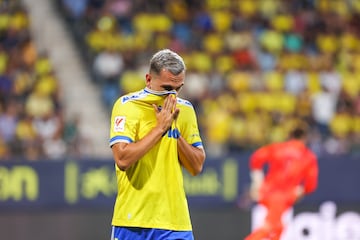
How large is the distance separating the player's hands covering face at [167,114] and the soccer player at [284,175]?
15.3ft

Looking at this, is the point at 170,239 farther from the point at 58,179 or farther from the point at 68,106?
the point at 68,106

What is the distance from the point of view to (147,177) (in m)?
5.22

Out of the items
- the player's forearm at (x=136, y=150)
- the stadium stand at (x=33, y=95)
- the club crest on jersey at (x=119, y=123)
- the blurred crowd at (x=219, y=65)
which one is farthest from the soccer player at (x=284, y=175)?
the blurred crowd at (x=219, y=65)

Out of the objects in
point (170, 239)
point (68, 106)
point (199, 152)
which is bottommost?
point (170, 239)

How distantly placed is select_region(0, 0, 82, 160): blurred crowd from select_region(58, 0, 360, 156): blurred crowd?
102 cm

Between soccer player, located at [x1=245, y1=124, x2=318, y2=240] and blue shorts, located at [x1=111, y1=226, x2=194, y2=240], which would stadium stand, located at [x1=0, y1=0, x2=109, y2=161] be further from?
blue shorts, located at [x1=111, y1=226, x2=194, y2=240]

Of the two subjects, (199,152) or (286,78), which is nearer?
(199,152)

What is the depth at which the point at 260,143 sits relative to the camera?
1511 centimetres

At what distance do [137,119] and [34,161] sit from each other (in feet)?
23.9

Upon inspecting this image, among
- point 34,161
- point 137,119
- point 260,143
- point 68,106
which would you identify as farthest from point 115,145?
point 68,106

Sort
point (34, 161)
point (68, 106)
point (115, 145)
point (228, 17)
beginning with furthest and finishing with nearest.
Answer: point (228, 17) < point (68, 106) < point (34, 161) < point (115, 145)

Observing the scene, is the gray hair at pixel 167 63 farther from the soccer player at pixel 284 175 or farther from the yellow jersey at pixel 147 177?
the soccer player at pixel 284 175

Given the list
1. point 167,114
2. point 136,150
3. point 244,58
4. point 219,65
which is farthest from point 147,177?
point 244,58

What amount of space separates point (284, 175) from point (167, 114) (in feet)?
15.9
